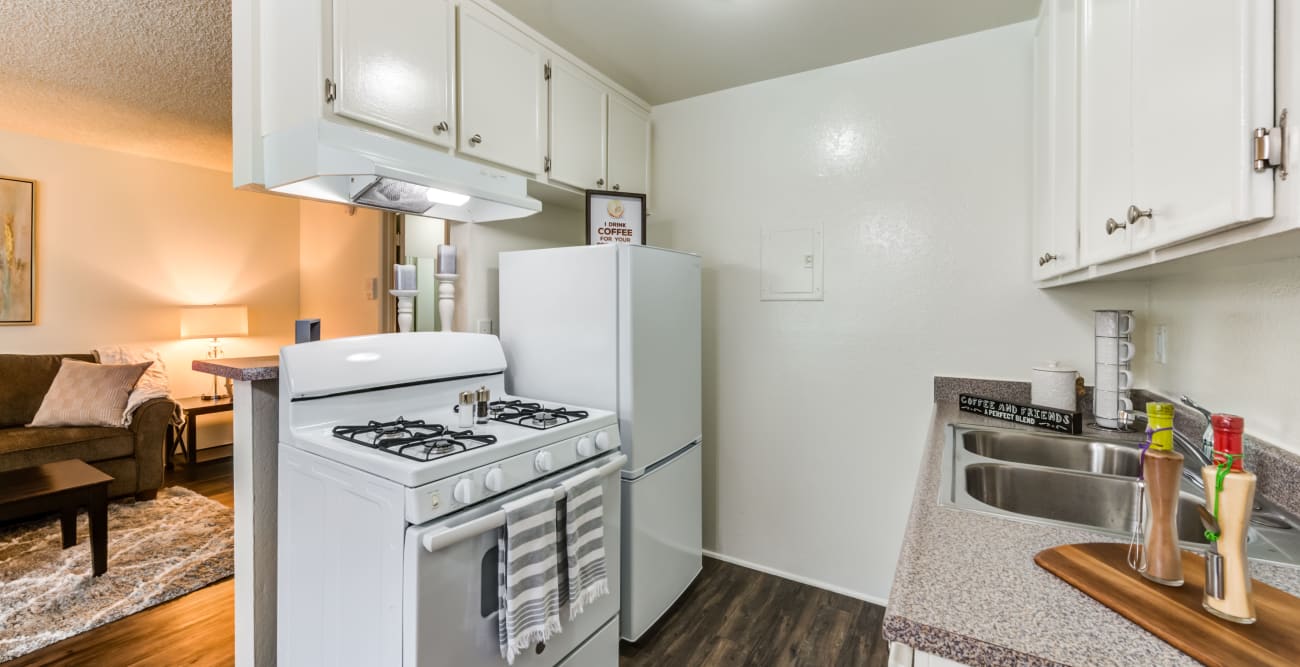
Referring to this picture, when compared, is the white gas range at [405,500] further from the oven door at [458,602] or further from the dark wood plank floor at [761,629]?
A: the dark wood plank floor at [761,629]

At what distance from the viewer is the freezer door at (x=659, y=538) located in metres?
1.93

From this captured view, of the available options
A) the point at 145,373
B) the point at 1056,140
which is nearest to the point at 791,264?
the point at 1056,140

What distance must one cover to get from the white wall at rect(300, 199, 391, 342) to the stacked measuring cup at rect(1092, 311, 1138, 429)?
12.7 feet

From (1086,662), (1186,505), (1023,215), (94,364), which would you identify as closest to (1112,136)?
(1186,505)

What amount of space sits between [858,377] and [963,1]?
151 centimetres

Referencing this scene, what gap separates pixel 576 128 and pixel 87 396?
3.66 meters

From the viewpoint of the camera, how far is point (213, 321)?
13.8 feet

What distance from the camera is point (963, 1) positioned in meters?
1.88

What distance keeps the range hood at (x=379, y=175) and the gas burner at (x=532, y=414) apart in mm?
696

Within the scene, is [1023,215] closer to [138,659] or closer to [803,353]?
[803,353]

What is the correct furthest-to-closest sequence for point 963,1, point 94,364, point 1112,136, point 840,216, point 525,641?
point 94,364 < point 840,216 < point 963,1 < point 525,641 < point 1112,136

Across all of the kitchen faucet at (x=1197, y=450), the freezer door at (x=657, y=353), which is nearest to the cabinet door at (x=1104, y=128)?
the kitchen faucet at (x=1197, y=450)

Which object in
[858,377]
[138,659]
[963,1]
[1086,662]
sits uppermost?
[963,1]

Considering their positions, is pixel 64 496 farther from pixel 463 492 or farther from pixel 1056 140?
pixel 1056 140
